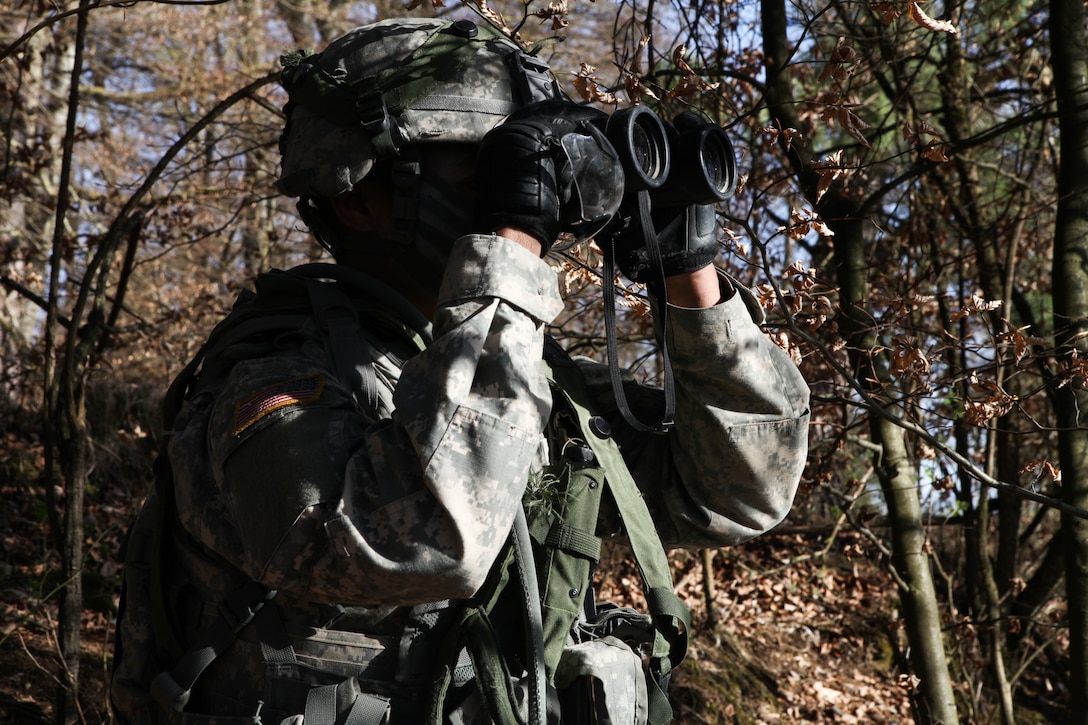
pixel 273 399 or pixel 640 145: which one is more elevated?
pixel 640 145

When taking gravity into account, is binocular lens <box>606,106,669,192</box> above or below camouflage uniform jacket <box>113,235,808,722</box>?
above

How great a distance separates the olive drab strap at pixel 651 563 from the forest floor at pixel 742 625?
9.31 ft

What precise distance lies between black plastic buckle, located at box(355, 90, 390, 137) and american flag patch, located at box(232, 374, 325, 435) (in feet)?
1.79

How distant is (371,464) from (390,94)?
81 cm

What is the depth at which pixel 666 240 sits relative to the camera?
211 cm

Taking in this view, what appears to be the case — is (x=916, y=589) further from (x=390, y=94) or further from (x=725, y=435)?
(x=390, y=94)

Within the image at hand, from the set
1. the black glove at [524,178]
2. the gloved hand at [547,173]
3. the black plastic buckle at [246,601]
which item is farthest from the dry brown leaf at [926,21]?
the black plastic buckle at [246,601]

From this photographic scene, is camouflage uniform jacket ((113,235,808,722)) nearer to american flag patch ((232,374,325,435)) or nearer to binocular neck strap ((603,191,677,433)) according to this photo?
american flag patch ((232,374,325,435))

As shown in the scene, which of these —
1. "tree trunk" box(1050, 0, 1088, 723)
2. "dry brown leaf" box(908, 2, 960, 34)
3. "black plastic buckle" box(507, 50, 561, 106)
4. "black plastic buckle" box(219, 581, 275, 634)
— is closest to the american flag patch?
"black plastic buckle" box(219, 581, 275, 634)

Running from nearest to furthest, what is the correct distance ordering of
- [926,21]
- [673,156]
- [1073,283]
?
[673,156] → [926,21] → [1073,283]

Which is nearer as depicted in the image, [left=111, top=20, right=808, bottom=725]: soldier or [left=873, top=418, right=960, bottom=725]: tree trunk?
[left=111, top=20, right=808, bottom=725]: soldier

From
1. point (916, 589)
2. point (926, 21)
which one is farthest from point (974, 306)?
point (916, 589)

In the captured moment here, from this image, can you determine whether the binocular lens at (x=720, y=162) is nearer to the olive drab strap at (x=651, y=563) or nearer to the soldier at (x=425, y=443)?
the soldier at (x=425, y=443)

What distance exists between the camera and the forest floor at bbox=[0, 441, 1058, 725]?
4.96 m
